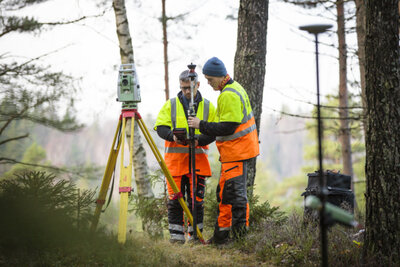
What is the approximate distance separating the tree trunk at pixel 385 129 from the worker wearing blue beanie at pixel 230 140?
4.31ft

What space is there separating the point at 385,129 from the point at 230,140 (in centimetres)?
158

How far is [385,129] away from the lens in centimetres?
372

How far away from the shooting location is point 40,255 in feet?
11.8

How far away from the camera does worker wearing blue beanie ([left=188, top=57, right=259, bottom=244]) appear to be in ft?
14.5

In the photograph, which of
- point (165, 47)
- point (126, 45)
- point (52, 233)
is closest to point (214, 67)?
point (52, 233)

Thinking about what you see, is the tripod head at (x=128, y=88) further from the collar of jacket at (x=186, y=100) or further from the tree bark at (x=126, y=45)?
the tree bark at (x=126, y=45)

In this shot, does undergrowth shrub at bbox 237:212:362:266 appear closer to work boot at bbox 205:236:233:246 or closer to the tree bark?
work boot at bbox 205:236:233:246

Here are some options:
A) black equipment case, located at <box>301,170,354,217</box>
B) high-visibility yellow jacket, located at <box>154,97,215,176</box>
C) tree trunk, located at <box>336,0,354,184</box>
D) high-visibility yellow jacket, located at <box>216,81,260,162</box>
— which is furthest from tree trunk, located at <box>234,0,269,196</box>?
tree trunk, located at <box>336,0,354,184</box>

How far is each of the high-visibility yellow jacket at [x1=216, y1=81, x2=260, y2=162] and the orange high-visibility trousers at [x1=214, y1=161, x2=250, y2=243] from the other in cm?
13

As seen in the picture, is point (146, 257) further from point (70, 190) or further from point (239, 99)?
point (239, 99)

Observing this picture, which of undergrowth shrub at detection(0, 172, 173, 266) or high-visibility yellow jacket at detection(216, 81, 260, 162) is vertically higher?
high-visibility yellow jacket at detection(216, 81, 260, 162)

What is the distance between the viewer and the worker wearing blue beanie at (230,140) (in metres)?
4.41

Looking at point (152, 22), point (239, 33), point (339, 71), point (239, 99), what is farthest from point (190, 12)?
point (239, 99)

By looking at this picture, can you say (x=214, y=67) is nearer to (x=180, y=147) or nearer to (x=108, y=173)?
(x=180, y=147)
